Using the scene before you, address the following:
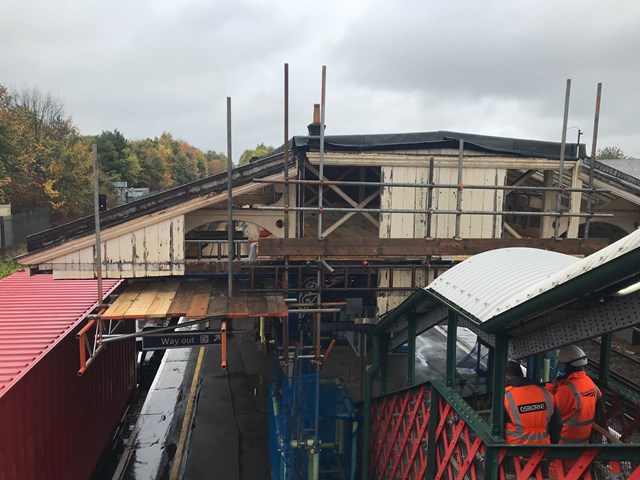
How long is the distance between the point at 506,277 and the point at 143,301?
5879 millimetres

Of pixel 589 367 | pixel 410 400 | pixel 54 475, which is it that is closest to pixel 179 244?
pixel 54 475

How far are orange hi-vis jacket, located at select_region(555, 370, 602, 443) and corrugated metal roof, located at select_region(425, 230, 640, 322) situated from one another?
1.18 m

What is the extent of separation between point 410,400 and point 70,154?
37.3 m

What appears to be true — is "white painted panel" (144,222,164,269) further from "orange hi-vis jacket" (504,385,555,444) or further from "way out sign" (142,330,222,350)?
"orange hi-vis jacket" (504,385,555,444)

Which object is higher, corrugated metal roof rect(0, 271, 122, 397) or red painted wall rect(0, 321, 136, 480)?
corrugated metal roof rect(0, 271, 122, 397)

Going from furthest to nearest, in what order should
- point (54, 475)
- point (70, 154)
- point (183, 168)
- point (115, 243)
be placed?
point (183, 168) < point (70, 154) < point (115, 243) < point (54, 475)

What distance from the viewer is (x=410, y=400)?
6254 mm

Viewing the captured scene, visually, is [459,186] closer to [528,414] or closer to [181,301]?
[528,414]

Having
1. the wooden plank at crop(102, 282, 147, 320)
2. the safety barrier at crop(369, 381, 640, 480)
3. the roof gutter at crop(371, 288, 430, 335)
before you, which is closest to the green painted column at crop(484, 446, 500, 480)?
the safety barrier at crop(369, 381, 640, 480)

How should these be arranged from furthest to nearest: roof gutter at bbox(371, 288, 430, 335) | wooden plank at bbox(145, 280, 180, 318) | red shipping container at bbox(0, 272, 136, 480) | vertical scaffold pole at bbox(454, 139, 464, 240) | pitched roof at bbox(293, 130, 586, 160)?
pitched roof at bbox(293, 130, 586, 160) < vertical scaffold pole at bbox(454, 139, 464, 240) < wooden plank at bbox(145, 280, 180, 318) < red shipping container at bbox(0, 272, 136, 480) < roof gutter at bbox(371, 288, 430, 335)

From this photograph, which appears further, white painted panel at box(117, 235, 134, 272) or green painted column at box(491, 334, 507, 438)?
white painted panel at box(117, 235, 134, 272)

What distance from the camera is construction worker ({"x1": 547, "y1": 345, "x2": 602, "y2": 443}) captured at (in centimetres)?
465

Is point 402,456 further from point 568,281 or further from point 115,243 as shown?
point 115,243

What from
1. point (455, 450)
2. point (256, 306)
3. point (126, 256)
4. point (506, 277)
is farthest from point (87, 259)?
point (506, 277)
